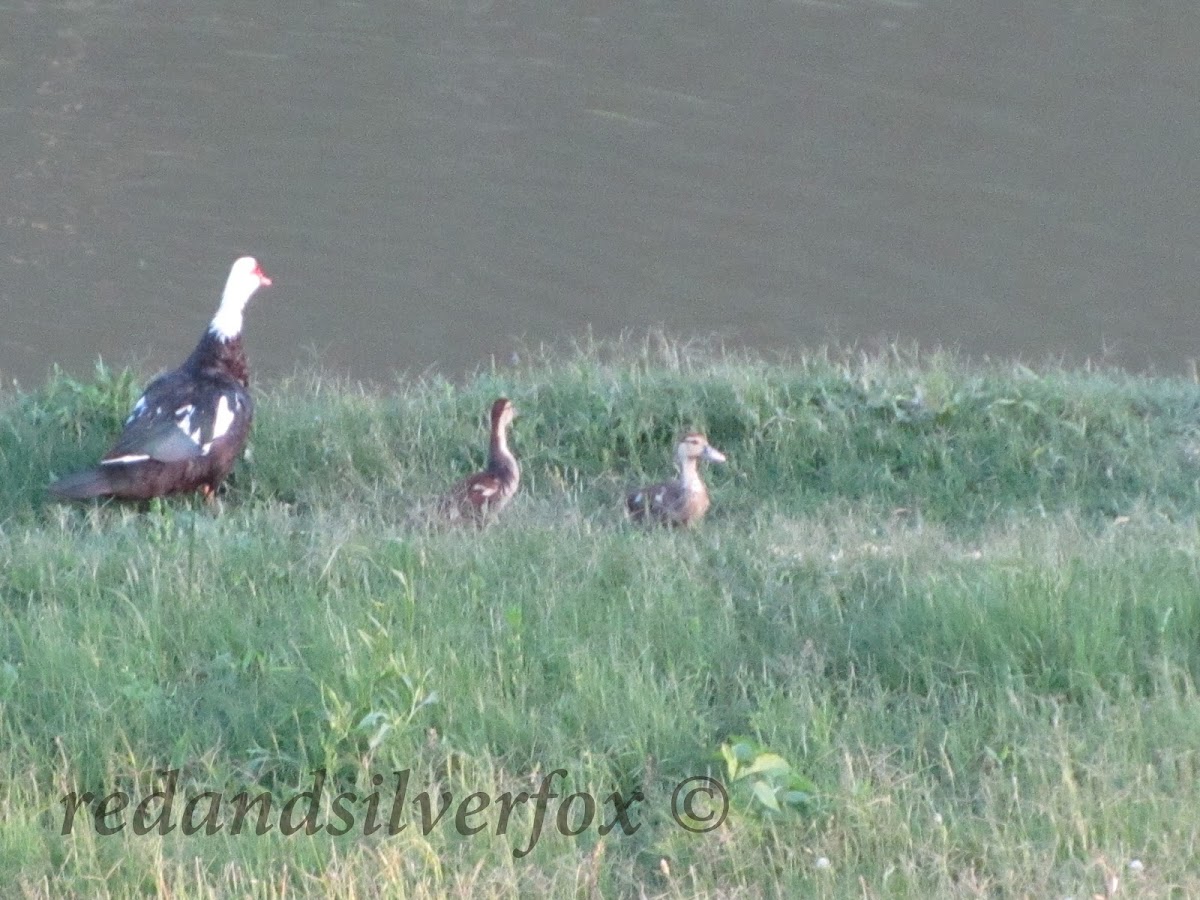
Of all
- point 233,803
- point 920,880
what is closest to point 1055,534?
point 920,880

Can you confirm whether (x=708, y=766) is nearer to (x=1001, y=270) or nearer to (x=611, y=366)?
(x=611, y=366)

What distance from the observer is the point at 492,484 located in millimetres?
7922

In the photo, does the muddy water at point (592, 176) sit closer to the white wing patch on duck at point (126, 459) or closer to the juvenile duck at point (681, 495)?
the white wing patch on duck at point (126, 459)

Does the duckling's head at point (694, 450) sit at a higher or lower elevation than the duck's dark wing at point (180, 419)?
higher

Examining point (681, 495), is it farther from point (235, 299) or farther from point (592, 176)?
point (592, 176)

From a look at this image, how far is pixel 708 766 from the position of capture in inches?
183

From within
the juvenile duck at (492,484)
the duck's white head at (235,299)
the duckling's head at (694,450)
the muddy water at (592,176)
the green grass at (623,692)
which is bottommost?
the muddy water at (592,176)

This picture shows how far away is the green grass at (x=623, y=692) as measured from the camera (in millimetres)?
4203

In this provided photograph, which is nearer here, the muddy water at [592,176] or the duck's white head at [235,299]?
the duck's white head at [235,299]

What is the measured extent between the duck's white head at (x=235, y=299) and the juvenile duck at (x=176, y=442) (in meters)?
0.38

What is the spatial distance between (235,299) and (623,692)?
5.13m

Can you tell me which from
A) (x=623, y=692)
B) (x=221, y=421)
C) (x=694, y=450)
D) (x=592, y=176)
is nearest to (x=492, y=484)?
(x=694, y=450)

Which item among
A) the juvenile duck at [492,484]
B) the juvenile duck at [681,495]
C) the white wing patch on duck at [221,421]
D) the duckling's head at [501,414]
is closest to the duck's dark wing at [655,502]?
the juvenile duck at [681,495]

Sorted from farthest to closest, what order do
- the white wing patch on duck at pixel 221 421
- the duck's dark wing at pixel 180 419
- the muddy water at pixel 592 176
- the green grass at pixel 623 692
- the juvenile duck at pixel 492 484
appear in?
the muddy water at pixel 592 176
the white wing patch on duck at pixel 221 421
the duck's dark wing at pixel 180 419
the juvenile duck at pixel 492 484
the green grass at pixel 623 692
